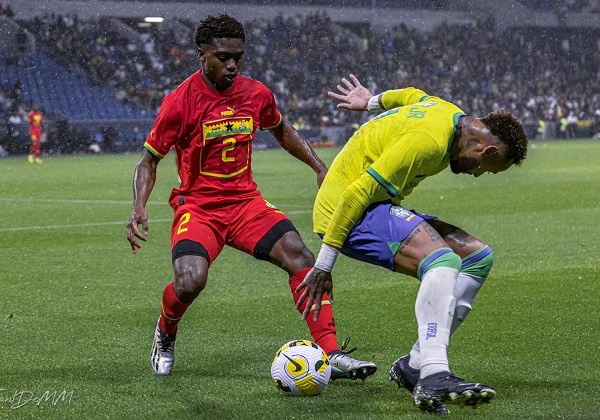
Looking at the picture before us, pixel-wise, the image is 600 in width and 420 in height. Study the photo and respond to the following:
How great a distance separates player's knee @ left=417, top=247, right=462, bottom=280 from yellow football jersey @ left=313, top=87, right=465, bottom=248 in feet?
1.08

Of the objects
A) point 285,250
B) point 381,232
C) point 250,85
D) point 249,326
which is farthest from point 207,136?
point 249,326

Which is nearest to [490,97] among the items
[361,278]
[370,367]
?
[361,278]

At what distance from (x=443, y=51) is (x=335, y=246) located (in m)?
44.8

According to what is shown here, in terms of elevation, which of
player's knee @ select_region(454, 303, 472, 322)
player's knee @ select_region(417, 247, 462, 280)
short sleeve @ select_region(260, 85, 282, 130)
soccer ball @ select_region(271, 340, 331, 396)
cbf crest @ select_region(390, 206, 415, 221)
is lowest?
soccer ball @ select_region(271, 340, 331, 396)

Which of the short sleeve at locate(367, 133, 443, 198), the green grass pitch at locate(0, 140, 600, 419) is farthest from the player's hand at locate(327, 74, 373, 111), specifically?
the green grass pitch at locate(0, 140, 600, 419)

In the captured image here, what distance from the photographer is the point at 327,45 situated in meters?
45.7

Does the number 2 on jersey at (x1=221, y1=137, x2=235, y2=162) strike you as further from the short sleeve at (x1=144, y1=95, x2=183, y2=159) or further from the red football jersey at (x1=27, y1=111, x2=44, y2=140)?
the red football jersey at (x1=27, y1=111, x2=44, y2=140)

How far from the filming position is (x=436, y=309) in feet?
15.3

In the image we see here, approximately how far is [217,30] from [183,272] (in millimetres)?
1376

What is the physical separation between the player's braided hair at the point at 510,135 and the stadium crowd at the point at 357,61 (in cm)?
3435

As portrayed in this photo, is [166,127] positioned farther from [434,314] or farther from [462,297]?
[434,314]

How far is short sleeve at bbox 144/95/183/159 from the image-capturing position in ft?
19.4

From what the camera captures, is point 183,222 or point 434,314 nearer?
point 434,314

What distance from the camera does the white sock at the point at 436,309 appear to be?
4.64m
